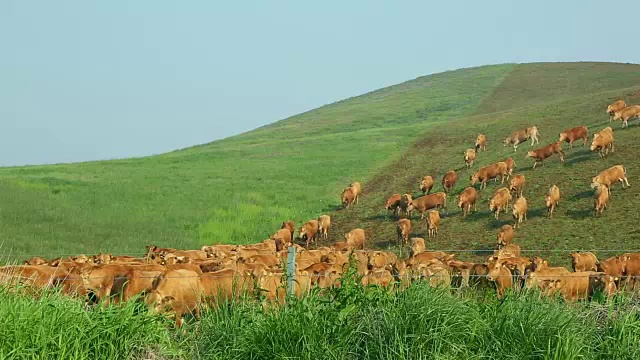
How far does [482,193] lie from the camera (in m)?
31.3

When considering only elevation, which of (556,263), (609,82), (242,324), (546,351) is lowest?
(556,263)

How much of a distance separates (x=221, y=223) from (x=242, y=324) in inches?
Answer: 967

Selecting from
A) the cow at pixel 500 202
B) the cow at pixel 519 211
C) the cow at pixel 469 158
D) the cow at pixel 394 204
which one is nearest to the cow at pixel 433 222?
the cow at pixel 500 202

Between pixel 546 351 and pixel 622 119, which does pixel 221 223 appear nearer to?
pixel 622 119

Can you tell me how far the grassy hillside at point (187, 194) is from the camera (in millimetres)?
29219

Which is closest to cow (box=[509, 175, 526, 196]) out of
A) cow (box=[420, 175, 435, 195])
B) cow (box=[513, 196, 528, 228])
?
cow (box=[513, 196, 528, 228])

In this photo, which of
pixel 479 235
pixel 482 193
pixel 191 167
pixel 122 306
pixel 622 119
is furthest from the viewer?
pixel 191 167

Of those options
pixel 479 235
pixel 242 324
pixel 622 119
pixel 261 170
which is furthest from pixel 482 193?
pixel 242 324

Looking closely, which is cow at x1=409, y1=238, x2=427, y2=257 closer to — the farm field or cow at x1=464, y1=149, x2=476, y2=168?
the farm field

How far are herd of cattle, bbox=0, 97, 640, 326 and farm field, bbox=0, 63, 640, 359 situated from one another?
67 cm

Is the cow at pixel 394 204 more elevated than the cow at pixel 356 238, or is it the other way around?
the cow at pixel 394 204

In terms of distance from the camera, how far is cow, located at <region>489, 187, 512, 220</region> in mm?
27109

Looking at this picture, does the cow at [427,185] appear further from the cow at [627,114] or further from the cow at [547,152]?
the cow at [627,114]

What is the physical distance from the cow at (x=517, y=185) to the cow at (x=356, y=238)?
686 cm
